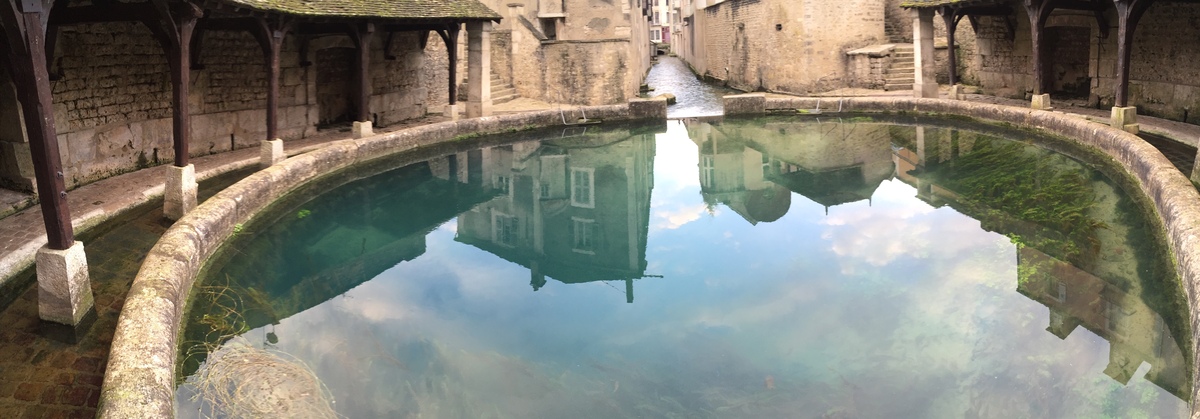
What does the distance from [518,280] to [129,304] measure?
3.14 metres

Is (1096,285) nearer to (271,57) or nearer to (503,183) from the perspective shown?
(503,183)

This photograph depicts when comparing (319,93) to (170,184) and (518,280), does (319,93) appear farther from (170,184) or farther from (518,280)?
(518,280)

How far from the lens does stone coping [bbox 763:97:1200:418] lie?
5.50m

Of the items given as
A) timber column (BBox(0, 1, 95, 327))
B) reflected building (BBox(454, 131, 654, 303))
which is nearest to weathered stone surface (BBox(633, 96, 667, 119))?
reflected building (BBox(454, 131, 654, 303))

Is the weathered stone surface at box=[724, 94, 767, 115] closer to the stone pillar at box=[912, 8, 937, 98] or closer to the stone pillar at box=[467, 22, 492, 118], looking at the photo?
the stone pillar at box=[912, 8, 937, 98]

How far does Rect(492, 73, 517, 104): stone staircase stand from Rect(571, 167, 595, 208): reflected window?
21.6 feet

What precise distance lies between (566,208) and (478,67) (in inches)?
258

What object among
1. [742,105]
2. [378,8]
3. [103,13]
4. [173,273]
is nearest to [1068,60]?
[742,105]

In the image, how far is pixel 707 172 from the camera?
12086 mm

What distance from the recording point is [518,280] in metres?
7.45

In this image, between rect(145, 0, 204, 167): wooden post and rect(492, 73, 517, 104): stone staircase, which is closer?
rect(145, 0, 204, 167): wooden post

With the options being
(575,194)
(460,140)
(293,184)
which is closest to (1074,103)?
(575,194)

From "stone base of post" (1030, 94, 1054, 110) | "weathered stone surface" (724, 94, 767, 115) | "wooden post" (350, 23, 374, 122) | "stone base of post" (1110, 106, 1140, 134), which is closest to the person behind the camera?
"stone base of post" (1110, 106, 1140, 134)

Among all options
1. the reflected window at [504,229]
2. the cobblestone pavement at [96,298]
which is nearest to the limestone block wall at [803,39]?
the reflected window at [504,229]
